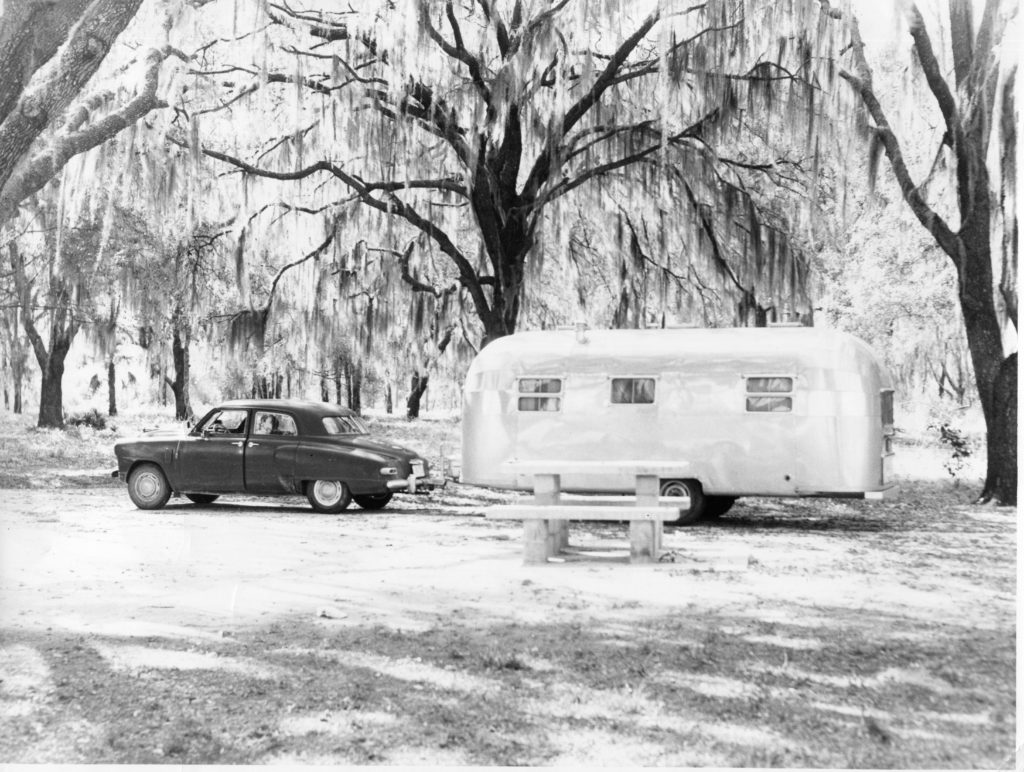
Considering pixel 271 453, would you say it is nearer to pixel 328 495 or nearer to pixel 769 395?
pixel 328 495

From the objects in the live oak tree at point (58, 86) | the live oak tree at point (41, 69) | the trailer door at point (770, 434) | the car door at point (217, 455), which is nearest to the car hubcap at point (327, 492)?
the car door at point (217, 455)

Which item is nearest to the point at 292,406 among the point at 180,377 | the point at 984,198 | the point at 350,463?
the point at 350,463

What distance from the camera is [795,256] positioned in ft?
17.3

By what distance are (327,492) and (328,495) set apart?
0.10 feet

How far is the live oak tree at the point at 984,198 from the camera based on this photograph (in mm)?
4055

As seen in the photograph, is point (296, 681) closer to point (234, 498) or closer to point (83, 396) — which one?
point (234, 498)

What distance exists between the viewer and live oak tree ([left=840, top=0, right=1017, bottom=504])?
13.3ft

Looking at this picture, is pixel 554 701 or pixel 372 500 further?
pixel 372 500

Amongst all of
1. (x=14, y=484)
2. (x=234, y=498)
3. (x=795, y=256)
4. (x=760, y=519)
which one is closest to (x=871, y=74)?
(x=795, y=256)

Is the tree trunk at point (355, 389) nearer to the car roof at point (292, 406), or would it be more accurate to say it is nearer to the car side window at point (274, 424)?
the car roof at point (292, 406)

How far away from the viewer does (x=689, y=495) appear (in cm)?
486

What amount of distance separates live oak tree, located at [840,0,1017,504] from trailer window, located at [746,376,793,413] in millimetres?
1190

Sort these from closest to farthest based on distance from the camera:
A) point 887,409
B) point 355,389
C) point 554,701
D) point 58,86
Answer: point 554,701 → point 58,86 → point 887,409 → point 355,389

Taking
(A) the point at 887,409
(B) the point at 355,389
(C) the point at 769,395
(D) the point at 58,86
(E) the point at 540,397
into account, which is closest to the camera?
(D) the point at 58,86
